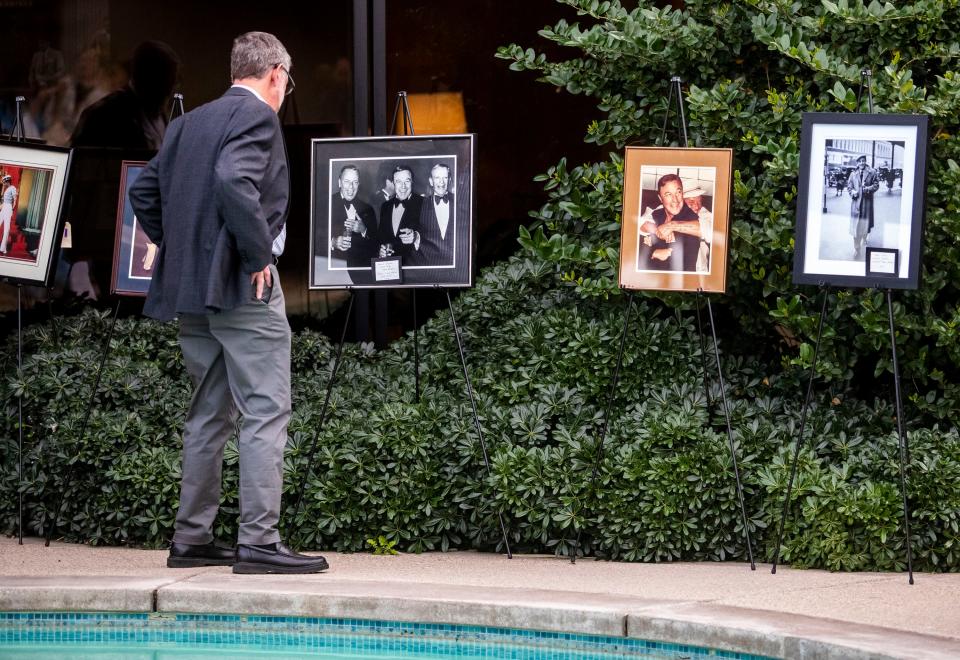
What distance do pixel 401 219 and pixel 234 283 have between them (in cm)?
106

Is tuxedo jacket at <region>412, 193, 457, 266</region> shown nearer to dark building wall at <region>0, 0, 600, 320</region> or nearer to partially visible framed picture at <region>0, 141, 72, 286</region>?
partially visible framed picture at <region>0, 141, 72, 286</region>

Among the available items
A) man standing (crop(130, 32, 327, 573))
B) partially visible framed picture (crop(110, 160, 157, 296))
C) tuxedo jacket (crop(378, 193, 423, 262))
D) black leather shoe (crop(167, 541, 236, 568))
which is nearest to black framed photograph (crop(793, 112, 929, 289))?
tuxedo jacket (crop(378, 193, 423, 262))

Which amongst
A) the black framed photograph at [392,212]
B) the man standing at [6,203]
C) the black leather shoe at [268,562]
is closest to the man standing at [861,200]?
the black framed photograph at [392,212]

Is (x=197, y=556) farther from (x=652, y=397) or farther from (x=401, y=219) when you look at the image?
(x=652, y=397)

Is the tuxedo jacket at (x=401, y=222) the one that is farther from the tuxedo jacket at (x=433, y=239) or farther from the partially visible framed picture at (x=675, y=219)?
the partially visible framed picture at (x=675, y=219)

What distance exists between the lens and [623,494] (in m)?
5.36

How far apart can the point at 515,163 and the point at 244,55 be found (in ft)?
9.80

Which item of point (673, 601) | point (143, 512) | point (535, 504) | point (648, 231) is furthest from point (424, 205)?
point (673, 601)

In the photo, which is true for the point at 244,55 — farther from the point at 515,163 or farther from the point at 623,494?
the point at 515,163

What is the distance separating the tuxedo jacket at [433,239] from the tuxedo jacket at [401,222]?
0.03m

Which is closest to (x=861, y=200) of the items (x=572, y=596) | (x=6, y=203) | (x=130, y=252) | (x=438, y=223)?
(x=438, y=223)

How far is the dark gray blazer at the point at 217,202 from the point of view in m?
4.79

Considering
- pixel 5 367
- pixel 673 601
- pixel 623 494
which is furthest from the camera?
pixel 5 367

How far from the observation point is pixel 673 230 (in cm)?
539
